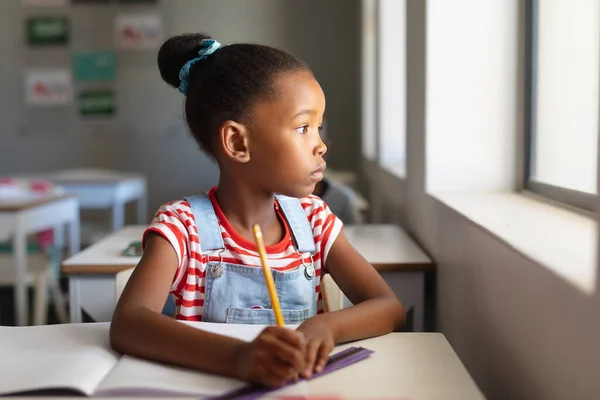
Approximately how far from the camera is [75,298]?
1.58 m

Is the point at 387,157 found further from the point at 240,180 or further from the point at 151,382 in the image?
the point at 151,382

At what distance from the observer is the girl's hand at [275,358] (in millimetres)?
722

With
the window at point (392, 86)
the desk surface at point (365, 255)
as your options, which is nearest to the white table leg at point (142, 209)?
the window at point (392, 86)

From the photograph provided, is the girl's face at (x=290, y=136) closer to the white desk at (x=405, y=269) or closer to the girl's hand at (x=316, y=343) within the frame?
the girl's hand at (x=316, y=343)

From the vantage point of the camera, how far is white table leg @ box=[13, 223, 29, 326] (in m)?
2.52

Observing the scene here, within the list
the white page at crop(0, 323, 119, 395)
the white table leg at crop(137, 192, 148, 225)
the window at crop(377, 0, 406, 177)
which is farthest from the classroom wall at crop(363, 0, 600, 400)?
the white table leg at crop(137, 192, 148, 225)

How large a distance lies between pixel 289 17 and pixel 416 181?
3.17m

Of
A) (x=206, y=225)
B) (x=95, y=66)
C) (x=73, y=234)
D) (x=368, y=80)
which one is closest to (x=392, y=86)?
(x=368, y=80)

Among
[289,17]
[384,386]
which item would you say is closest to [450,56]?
[384,386]

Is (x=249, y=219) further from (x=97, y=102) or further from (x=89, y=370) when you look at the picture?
(x=97, y=102)

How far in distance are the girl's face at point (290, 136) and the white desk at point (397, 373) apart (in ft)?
0.86

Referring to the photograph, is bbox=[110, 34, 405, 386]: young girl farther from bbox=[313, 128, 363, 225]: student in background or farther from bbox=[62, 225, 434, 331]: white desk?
bbox=[313, 128, 363, 225]: student in background

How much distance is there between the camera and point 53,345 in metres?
0.89

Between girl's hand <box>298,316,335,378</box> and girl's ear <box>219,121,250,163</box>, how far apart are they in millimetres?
297
